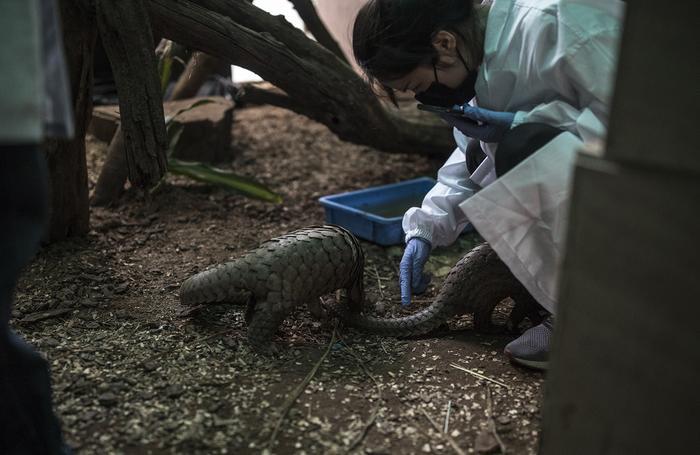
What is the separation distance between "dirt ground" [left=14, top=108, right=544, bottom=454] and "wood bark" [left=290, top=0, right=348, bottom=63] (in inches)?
54.6

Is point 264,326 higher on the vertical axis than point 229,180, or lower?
lower

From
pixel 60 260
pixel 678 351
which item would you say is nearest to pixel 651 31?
pixel 678 351

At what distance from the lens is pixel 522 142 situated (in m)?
2.07

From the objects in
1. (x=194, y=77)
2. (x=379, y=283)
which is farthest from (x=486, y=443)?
(x=194, y=77)

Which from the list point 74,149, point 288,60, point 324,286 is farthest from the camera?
point 288,60

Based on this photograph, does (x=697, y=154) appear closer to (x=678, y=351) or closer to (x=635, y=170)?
(x=635, y=170)

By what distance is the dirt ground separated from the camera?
1.89m

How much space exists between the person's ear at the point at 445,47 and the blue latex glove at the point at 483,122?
0.53 ft

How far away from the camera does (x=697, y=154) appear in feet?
4.01

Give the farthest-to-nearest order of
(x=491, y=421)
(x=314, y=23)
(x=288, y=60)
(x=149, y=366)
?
(x=314, y=23), (x=288, y=60), (x=149, y=366), (x=491, y=421)

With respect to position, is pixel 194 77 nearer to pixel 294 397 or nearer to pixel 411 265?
pixel 411 265

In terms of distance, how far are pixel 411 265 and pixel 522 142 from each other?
0.77m

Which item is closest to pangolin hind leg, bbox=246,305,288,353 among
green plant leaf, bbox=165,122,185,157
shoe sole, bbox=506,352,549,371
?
shoe sole, bbox=506,352,549,371

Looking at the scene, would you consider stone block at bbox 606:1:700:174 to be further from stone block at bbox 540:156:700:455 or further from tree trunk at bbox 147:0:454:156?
tree trunk at bbox 147:0:454:156
